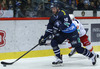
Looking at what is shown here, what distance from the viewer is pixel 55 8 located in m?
5.89

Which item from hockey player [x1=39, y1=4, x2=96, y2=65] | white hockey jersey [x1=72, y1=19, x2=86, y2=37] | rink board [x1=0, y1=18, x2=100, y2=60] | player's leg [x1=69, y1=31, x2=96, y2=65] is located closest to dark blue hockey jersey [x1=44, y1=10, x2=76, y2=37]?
hockey player [x1=39, y1=4, x2=96, y2=65]

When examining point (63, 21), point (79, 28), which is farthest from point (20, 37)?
point (63, 21)

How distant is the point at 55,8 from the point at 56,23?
34cm

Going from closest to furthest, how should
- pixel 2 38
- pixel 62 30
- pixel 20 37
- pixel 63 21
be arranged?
pixel 63 21
pixel 62 30
pixel 2 38
pixel 20 37

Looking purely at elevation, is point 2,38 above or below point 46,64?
above

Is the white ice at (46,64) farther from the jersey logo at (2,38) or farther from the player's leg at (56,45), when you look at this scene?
the jersey logo at (2,38)

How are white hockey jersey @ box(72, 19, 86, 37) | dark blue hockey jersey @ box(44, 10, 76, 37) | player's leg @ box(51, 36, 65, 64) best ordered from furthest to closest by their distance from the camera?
white hockey jersey @ box(72, 19, 86, 37)
player's leg @ box(51, 36, 65, 64)
dark blue hockey jersey @ box(44, 10, 76, 37)

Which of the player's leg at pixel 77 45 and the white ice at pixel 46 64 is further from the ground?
the player's leg at pixel 77 45

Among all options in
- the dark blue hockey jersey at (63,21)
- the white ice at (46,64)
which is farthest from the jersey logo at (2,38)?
the dark blue hockey jersey at (63,21)

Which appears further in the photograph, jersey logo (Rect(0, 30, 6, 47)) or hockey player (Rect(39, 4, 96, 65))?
jersey logo (Rect(0, 30, 6, 47))

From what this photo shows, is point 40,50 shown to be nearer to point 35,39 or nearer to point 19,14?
point 35,39

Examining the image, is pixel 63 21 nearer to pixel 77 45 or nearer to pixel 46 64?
pixel 77 45

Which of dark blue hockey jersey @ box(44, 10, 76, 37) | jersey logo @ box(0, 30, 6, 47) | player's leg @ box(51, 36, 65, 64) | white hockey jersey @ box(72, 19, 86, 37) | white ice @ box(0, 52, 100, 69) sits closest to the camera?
dark blue hockey jersey @ box(44, 10, 76, 37)

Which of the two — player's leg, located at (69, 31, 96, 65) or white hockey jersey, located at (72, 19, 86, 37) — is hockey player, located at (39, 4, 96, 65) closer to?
player's leg, located at (69, 31, 96, 65)
